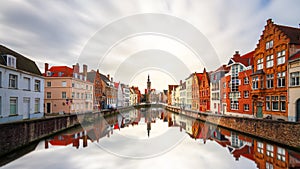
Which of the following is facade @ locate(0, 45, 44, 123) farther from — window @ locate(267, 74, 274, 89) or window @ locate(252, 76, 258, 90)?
window @ locate(267, 74, 274, 89)

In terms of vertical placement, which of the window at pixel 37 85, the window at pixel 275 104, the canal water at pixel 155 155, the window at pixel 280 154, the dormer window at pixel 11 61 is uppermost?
the dormer window at pixel 11 61

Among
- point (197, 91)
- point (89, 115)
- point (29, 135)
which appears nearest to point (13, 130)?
point (29, 135)

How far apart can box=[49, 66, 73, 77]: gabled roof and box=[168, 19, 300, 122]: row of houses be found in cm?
2769

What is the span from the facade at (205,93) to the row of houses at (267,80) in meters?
4.86

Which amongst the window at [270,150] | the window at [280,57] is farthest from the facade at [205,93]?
the window at [270,150]

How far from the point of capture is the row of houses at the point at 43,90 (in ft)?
57.6

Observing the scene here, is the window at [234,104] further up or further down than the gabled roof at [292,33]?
further down

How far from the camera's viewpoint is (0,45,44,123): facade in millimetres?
16906

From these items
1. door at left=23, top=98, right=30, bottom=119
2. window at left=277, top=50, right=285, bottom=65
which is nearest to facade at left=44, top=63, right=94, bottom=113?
door at left=23, top=98, right=30, bottom=119

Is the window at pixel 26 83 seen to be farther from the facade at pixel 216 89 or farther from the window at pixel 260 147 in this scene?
the facade at pixel 216 89

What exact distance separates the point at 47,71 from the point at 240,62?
32.7m

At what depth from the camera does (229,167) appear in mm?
11148

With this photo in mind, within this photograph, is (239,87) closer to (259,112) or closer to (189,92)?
(259,112)

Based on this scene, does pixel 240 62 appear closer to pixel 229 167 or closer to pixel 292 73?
pixel 292 73
